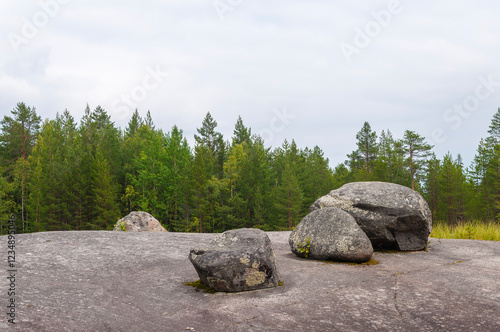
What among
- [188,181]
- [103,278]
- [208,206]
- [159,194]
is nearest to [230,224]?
[208,206]

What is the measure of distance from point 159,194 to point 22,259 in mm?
37848

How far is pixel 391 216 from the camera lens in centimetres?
878

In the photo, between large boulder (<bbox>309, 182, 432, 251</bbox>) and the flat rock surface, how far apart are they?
104cm

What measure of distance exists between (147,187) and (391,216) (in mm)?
39111

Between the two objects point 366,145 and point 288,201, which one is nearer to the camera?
point 288,201

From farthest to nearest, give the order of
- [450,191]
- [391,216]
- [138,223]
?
[450,191] → [138,223] → [391,216]

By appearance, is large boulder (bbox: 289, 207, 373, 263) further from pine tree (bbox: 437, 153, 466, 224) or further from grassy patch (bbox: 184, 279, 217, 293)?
pine tree (bbox: 437, 153, 466, 224)

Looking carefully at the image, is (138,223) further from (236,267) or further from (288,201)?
(288,201)

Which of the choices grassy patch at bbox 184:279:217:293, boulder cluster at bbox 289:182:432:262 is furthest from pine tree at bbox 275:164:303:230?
grassy patch at bbox 184:279:217:293

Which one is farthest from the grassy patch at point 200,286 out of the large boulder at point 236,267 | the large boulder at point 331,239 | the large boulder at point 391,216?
the large boulder at point 391,216

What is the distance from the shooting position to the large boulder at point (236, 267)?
525 centimetres

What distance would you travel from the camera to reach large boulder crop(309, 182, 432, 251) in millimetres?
8781

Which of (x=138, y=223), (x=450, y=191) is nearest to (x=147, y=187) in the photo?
(x=138, y=223)

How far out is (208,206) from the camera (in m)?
40.7
